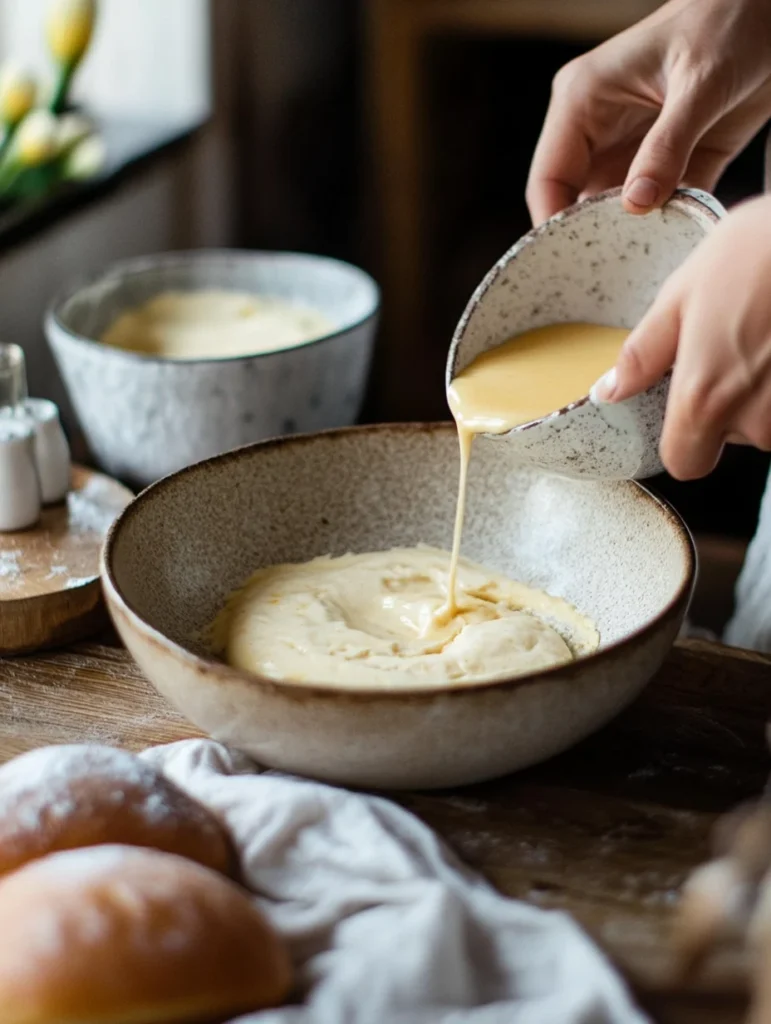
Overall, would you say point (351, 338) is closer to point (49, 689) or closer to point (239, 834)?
point (49, 689)

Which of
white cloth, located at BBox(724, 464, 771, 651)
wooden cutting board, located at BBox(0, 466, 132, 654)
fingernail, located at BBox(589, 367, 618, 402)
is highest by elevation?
fingernail, located at BBox(589, 367, 618, 402)

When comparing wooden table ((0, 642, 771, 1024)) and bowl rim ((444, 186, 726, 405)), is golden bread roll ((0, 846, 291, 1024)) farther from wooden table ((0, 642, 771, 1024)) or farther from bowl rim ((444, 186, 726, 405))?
bowl rim ((444, 186, 726, 405))

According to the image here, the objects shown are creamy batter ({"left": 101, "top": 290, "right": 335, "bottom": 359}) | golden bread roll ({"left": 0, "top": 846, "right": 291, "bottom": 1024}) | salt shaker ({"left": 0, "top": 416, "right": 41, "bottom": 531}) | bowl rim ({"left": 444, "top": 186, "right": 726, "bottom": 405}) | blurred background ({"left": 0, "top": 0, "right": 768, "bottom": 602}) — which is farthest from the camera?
blurred background ({"left": 0, "top": 0, "right": 768, "bottom": 602})

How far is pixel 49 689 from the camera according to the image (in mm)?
1047

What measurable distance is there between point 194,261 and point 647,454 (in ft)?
2.72

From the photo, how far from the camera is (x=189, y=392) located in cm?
132

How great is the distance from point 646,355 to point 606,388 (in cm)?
4

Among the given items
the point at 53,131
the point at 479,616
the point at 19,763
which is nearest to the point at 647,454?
the point at 479,616

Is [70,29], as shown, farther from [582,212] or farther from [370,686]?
[370,686]

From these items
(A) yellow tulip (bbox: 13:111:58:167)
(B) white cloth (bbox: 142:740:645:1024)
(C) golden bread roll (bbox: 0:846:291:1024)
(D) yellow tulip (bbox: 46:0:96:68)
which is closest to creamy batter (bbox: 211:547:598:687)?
(B) white cloth (bbox: 142:740:645:1024)

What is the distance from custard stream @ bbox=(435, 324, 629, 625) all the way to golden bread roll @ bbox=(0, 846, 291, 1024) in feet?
1.19

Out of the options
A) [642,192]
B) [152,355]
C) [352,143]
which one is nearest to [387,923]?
[642,192]

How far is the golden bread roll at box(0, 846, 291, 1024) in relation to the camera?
2.17ft

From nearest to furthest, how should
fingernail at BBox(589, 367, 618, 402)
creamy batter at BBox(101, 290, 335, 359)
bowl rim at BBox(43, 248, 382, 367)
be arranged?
fingernail at BBox(589, 367, 618, 402)
bowl rim at BBox(43, 248, 382, 367)
creamy batter at BBox(101, 290, 335, 359)
